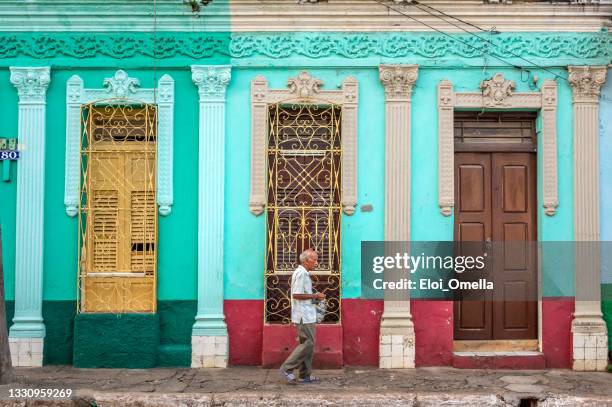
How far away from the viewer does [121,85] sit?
8.16 m

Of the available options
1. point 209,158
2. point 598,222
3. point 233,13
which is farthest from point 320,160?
point 598,222

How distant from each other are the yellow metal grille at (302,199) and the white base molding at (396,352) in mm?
651

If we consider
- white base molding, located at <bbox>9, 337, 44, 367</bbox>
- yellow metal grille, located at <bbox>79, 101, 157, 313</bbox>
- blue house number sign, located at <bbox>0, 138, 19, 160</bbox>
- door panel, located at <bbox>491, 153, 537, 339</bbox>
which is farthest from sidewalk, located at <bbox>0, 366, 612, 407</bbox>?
blue house number sign, located at <bbox>0, 138, 19, 160</bbox>

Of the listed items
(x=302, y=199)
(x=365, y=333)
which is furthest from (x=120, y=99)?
(x=365, y=333)

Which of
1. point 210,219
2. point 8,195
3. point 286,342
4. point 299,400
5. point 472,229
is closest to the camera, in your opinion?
point 299,400

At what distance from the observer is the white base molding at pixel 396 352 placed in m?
7.96

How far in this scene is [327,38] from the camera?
27.0 ft

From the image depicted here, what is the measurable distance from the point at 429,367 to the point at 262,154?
3140mm

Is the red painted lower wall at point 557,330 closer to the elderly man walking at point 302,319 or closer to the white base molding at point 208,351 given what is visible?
the elderly man walking at point 302,319

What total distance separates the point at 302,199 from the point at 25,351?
3644 mm

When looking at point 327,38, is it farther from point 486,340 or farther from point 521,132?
point 486,340

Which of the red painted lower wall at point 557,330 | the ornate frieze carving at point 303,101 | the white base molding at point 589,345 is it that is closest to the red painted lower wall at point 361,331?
the ornate frieze carving at point 303,101

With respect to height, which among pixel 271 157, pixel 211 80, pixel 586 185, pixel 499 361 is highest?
pixel 211 80

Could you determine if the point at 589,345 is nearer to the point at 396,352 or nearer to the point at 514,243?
the point at 514,243
